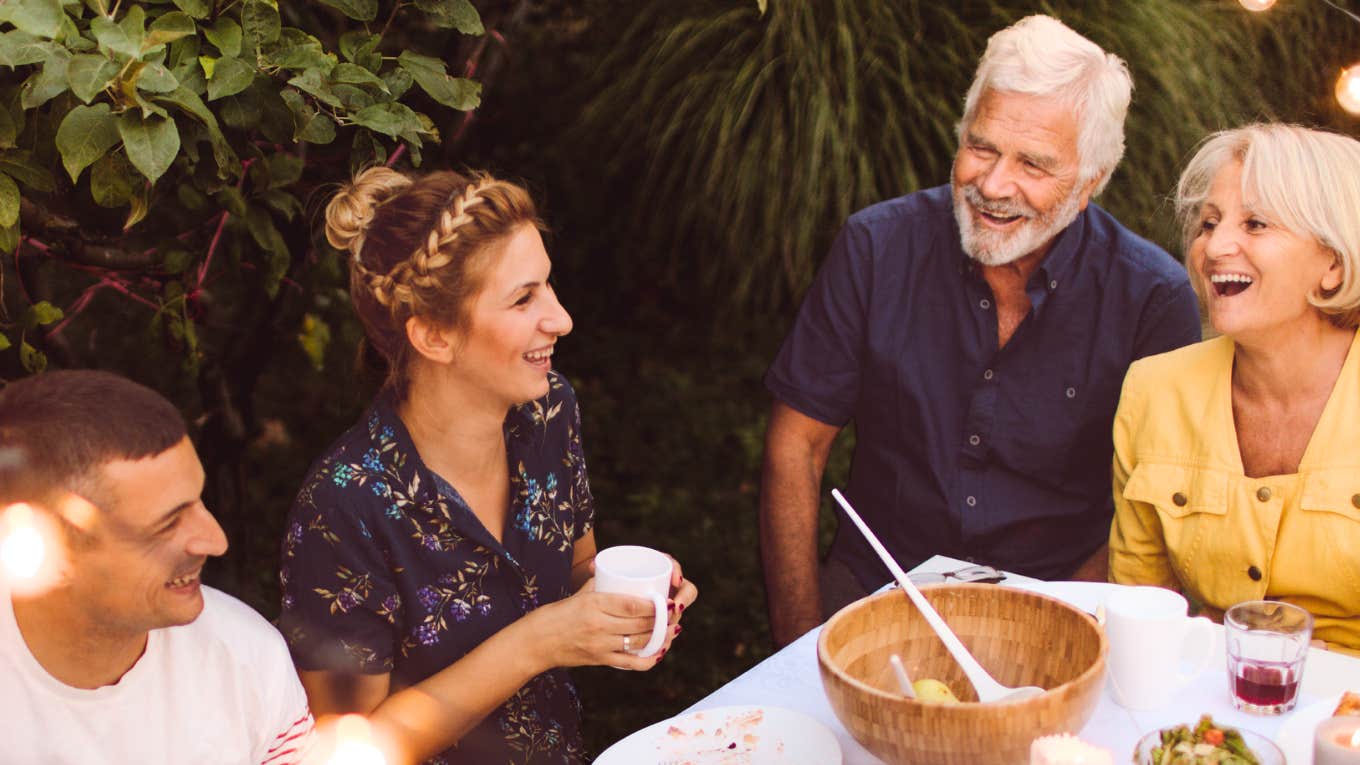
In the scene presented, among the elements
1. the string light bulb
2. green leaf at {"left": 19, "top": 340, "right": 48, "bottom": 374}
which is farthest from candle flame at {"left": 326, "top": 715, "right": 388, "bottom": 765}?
the string light bulb

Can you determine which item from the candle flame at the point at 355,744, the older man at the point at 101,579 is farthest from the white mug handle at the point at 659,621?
the older man at the point at 101,579

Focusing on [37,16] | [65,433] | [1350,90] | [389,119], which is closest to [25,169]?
[37,16]

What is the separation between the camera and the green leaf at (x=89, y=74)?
1612mm

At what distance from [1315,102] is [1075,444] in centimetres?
174

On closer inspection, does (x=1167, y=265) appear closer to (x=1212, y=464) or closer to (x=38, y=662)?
(x=1212, y=464)

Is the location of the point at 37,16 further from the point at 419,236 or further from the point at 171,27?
the point at 419,236

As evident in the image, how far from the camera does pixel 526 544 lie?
2135 mm

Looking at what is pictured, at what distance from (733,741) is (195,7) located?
1215mm

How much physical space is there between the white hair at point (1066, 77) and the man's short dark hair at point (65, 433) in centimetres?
173

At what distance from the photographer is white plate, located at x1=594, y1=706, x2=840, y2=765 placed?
4.86ft

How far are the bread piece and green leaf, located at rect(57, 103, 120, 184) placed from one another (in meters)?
1.64

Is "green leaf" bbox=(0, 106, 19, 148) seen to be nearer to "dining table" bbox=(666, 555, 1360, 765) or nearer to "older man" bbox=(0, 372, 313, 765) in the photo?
"older man" bbox=(0, 372, 313, 765)

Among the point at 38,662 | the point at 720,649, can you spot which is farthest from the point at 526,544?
the point at 720,649

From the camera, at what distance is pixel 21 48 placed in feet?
5.31
